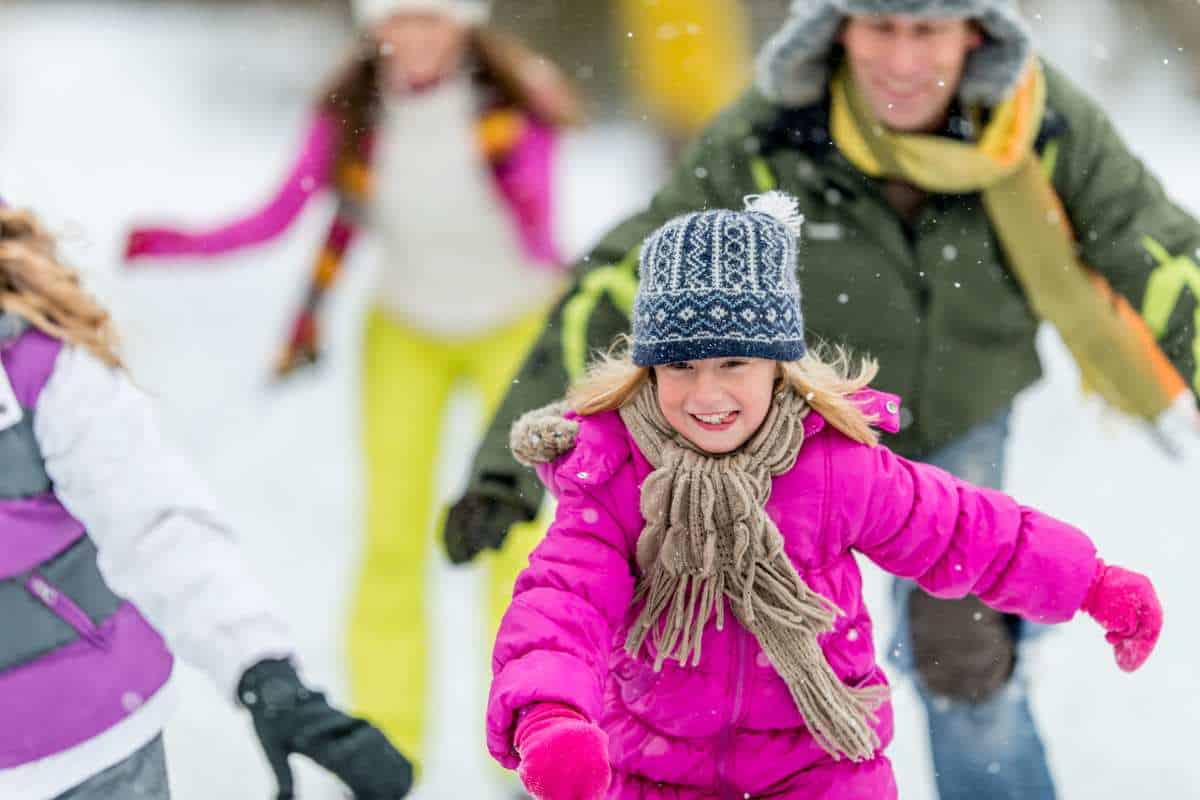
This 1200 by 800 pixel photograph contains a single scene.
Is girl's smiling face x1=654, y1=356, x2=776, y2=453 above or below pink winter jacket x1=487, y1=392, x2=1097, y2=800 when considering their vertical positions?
above

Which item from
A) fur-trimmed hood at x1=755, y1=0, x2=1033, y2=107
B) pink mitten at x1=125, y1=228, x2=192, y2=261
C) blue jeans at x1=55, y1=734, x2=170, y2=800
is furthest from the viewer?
pink mitten at x1=125, y1=228, x2=192, y2=261

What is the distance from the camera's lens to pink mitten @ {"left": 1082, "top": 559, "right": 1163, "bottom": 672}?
1.74 meters

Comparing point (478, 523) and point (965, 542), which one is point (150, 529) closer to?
point (478, 523)

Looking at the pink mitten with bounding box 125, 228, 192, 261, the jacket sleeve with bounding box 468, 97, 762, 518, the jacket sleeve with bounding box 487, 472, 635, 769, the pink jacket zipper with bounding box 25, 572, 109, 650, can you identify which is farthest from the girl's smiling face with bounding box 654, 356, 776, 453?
the pink mitten with bounding box 125, 228, 192, 261

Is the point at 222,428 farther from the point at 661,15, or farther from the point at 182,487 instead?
the point at 182,487

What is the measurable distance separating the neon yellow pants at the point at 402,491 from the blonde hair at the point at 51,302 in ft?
3.97

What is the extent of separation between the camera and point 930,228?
2.16 m

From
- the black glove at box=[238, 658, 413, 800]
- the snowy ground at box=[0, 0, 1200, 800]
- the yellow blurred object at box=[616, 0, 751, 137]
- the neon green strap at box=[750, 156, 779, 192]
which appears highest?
the neon green strap at box=[750, 156, 779, 192]

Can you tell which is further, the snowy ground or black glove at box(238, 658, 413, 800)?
the snowy ground

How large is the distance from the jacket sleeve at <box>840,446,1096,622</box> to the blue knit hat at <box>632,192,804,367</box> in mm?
171

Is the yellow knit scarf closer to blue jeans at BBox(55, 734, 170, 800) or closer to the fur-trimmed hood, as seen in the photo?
the fur-trimmed hood

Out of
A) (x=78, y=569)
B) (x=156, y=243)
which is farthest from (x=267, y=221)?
(x=78, y=569)

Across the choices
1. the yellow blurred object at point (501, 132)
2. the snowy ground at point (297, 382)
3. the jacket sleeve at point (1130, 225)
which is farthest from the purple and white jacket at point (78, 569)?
the yellow blurred object at point (501, 132)

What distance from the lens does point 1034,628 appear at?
228 cm
